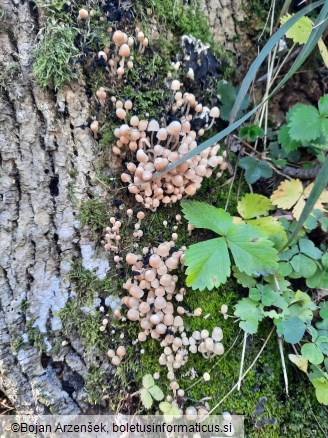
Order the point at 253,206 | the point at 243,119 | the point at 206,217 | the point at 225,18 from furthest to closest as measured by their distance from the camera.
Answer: the point at 225,18 < the point at 253,206 < the point at 206,217 < the point at 243,119

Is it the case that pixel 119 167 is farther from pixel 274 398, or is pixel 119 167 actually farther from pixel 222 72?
pixel 274 398

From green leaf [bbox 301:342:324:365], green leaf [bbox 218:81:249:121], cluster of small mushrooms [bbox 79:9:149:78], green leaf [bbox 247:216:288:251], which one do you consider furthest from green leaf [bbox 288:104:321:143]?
green leaf [bbox 301:342:324:365]

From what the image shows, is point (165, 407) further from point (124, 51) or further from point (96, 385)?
point (124, 51)

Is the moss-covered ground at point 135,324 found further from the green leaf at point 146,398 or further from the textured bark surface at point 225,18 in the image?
the textured bark surface at point 225,18

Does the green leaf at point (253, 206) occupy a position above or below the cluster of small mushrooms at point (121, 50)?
below

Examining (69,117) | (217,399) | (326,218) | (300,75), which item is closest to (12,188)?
(69,117)

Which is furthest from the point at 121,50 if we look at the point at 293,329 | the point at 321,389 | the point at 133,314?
the point at 321,389

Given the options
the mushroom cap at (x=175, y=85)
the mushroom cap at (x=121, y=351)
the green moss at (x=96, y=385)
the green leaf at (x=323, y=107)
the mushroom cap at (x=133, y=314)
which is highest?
the green leaf at (x=323, y=107)

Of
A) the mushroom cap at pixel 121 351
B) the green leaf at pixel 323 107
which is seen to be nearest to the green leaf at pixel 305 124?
the green leaf at pixel 323 107
